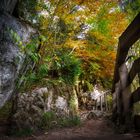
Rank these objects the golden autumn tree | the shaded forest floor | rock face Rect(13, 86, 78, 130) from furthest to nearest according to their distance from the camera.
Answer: the golden autumn tree → rock face Rect(13, 86, 78, 130) → the shaded forest floor

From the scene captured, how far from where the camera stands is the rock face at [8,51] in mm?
5336

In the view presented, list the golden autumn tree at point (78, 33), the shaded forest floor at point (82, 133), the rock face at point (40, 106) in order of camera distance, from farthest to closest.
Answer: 1. the golden autumn tree at point (78, 33)
2. the rock face at point (40, 106)
3. the shaded forest floor at point (82, 133)

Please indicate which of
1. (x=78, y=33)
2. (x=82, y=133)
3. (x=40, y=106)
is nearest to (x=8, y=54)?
(x=40, y=106)

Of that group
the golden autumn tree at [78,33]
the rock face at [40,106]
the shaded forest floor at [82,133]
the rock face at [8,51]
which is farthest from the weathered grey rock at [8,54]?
the shaded forest floor at [82,133]

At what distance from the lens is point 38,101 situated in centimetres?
712

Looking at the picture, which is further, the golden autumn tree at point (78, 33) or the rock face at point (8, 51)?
the golden autumn tree at point (78, 33)

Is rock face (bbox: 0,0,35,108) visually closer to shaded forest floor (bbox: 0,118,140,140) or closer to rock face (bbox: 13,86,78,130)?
rock face (bbox: 13,86,78,130)

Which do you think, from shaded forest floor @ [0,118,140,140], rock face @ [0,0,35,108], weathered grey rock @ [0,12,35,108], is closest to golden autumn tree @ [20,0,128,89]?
rock face @ [0,0,35,108]

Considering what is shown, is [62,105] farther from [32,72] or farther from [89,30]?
[89,30]

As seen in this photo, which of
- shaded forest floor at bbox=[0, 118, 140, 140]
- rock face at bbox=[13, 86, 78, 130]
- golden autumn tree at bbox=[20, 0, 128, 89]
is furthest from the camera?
golden autumn tree at bbox=[20, 0, 128, 89]

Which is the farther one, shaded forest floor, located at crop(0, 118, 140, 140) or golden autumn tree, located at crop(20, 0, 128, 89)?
golden autumn tree, located at crop(20, 0, 128, 89)

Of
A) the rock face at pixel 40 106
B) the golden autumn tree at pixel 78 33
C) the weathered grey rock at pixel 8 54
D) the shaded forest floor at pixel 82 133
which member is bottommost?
the shaded forest floor at pixel 82 133

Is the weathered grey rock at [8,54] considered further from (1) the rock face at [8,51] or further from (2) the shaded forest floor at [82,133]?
(2) the shaded forest floor at [82,133]

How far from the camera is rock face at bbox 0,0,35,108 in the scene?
5.34 metres
